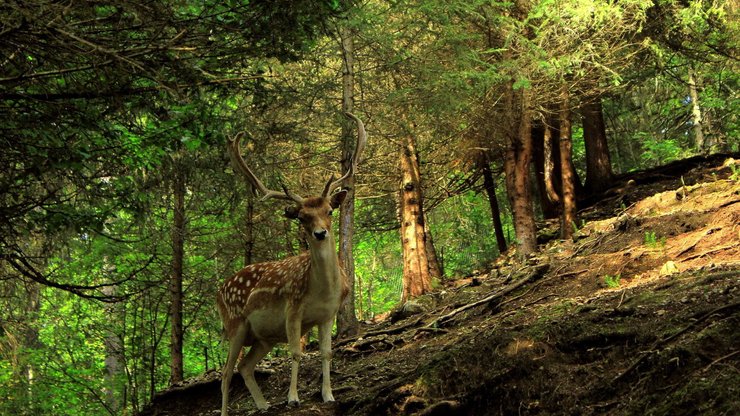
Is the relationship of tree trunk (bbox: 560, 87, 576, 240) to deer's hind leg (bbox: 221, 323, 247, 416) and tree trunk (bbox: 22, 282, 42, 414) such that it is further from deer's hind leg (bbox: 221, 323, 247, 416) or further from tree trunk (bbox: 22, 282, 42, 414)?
tree trunk (bbox: 22, 282, 42, 414)

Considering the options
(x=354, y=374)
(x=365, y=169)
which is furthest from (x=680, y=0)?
(x=354, y=374)

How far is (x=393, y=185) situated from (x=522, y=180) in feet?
13.3

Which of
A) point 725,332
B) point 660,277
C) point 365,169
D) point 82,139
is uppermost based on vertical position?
point 365,169

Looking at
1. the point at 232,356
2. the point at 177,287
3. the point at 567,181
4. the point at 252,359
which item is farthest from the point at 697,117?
the point at 232,356

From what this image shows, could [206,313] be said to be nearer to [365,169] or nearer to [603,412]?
[365,169]

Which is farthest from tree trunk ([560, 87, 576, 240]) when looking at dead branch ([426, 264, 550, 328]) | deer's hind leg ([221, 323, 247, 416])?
deer's hind leg ([221, 323, 247, 416])

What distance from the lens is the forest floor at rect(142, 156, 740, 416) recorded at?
184 inches

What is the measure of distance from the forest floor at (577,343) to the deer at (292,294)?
648 millimetres

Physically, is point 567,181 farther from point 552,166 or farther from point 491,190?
point 491,190

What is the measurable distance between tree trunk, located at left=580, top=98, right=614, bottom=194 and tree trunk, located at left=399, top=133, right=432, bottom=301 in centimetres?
502

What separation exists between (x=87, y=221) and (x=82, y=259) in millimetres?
8395

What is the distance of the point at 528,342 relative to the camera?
5902 millimetres

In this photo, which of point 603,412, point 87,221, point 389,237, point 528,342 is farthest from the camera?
point 389,237

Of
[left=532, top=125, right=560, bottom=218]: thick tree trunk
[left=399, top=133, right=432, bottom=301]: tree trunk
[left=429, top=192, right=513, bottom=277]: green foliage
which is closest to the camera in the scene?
[left=399, top=133, right=432, bottom=301]: tree trunk
